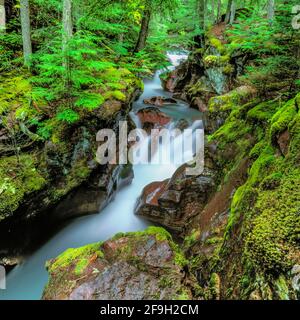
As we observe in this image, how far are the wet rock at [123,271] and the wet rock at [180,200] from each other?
3064 millimetres

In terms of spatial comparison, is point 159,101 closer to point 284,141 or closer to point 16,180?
point 16,180

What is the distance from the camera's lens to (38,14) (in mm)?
10250

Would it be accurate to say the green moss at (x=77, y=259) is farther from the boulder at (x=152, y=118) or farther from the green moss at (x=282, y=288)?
the boulder at (x=152, y=118)

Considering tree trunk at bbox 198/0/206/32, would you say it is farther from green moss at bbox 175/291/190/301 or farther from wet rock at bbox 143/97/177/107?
green moss at bbox 175/291/190/301

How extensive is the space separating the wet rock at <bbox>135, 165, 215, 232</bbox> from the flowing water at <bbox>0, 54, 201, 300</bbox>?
53 cm

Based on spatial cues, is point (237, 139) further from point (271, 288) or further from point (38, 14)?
point (38, 14)

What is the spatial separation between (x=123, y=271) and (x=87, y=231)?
13.7ft

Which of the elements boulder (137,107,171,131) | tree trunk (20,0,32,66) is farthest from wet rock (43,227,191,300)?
boulder (137,107,171,131)

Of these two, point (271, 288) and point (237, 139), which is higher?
point (237, 139)

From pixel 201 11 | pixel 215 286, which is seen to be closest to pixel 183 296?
pixel 215 286

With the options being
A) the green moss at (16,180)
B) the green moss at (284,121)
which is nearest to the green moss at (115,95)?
the green moss at (16,180)

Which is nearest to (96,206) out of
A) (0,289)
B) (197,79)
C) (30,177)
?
(30,177)

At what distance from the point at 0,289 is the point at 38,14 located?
958 centimetres

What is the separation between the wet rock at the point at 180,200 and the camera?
7.26 meters
